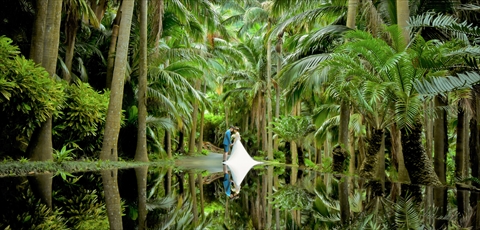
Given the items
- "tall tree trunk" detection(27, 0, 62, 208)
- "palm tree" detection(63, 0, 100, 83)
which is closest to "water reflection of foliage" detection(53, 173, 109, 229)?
"tall tree trunk" detection(27, 0, 62, 208)

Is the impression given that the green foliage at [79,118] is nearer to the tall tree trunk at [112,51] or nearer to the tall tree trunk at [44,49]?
the tall tree trunk at [44,49]

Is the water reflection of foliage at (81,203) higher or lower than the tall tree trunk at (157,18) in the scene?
lower

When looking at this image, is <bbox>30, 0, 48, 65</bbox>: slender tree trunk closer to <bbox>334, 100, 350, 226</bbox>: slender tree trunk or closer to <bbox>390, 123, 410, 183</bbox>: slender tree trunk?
<bbox>334, 100, 350, 226</bbox>: slender tree trunk

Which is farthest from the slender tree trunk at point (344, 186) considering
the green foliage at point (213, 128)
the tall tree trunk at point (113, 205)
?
the green foliage at point (213, 128)

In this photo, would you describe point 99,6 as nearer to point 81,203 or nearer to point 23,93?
point 23,93

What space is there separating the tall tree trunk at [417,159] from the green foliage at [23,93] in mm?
7140

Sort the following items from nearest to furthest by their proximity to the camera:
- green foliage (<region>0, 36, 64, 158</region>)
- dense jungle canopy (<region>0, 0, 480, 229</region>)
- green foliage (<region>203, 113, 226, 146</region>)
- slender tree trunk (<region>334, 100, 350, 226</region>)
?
slender tree trunk (<region>334, 100, 350, 226</region>) < dense jungle canopy (<region>0, 0, 480, 229</region>) < green foliage (<region>0, 36, 64, 158</region>) < green foliage (<region>203, 113, 226, 146</region>)

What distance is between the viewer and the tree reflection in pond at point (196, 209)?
12.9ft

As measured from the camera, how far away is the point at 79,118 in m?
11.6

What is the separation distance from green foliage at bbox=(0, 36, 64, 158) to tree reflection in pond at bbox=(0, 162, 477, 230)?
8.12ft

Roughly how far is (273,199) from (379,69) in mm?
3670

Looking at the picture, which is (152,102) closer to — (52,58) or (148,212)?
(52,58)

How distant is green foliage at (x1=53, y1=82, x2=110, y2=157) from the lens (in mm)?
11539

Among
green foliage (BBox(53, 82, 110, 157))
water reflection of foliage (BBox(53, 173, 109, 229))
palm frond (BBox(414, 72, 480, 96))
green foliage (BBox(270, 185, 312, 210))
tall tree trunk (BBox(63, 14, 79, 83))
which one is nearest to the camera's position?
water reflection of foliage (BBox(53, 173, 109, 229))
